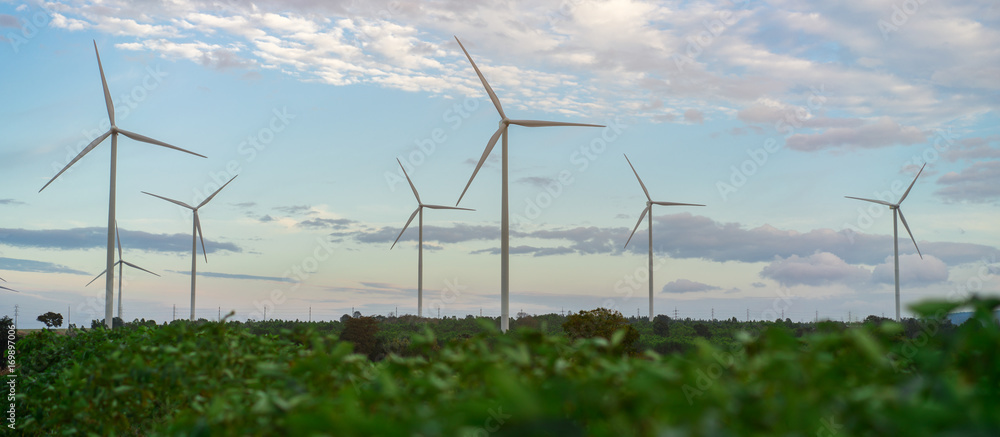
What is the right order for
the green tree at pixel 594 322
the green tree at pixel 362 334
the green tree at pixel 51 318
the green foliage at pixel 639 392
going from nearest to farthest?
the green foliage at pixel 639 392
the green tree at pixel 594 322
the green tree at pixel 362 334
the green tree at pixel 51 318

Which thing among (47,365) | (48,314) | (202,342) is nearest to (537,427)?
(202,342)

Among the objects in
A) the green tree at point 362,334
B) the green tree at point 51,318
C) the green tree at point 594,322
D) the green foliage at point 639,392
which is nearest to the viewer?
the green foliage at point 639,392

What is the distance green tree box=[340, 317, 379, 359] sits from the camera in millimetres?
36122

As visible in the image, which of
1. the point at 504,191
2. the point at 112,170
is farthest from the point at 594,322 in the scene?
the point at 112,170

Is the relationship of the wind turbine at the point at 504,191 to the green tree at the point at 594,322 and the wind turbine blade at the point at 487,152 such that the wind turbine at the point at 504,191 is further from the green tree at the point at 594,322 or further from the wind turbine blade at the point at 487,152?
the green tree at the point at 594,322

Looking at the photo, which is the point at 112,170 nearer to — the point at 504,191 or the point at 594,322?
the point at 504,191

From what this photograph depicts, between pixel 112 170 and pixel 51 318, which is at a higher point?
pixel 112 170

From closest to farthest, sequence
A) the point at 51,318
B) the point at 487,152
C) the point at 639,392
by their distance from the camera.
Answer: the point at 639,392 < the point at 487,152 < the point at 51,318

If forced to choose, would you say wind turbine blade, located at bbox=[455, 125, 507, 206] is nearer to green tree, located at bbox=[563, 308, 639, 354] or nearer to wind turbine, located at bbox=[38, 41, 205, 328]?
green tree, located at bbox=[563, 308, 639, 354]

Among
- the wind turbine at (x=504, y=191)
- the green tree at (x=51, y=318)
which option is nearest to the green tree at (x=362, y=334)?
the wind turbine at (x=504, y=191)

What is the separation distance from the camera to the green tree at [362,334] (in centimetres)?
3612

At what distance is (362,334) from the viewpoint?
3741 cm

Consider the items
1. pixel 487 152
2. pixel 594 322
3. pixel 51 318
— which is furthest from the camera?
pixel 51 318

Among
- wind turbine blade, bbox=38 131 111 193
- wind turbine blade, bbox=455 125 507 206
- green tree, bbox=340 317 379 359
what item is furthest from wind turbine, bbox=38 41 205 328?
wind turbine blade, bbox=455 125 507 206
